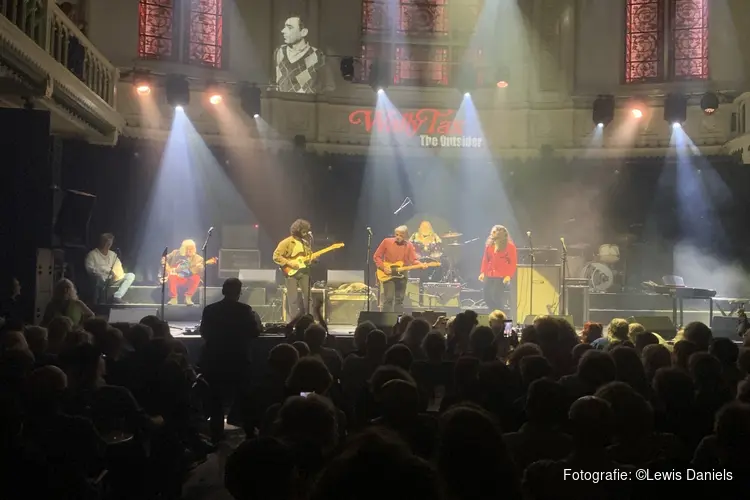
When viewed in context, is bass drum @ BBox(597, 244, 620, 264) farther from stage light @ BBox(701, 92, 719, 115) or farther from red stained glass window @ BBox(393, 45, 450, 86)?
red stained glass window @ BBox(393, 45, 450, 86)

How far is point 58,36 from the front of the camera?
1024cm

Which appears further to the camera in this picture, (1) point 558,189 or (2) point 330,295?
(1) point 558,189

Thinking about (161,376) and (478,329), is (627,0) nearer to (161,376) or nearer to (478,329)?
(478,329)

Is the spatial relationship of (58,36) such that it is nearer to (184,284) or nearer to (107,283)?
(107,283)

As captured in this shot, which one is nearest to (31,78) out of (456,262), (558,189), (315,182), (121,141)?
(121,141)

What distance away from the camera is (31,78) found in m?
8.85

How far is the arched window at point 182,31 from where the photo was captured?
50.9 feet

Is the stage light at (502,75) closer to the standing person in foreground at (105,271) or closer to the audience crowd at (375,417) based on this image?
the standing person in foreground at (105,271)

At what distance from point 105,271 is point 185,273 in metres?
1.61

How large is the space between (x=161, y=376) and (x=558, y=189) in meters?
13.8

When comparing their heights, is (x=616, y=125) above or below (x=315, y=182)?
above

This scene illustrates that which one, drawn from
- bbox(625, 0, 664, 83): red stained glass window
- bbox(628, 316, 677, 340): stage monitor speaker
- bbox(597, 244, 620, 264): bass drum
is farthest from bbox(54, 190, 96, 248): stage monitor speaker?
bbox(625, 0, 664, 83): red stained glass window

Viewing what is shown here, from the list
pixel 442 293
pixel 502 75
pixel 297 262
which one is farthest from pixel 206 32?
pixel 442 293

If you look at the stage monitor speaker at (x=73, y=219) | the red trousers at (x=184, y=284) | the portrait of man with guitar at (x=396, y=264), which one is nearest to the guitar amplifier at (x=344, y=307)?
the portrait of man with guitar at (x=396, y=264)
